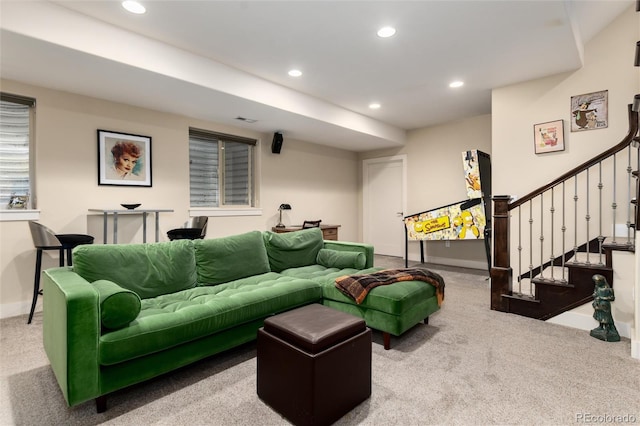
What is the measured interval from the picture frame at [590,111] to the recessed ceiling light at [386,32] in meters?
2.39

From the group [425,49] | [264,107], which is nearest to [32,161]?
[264,107]

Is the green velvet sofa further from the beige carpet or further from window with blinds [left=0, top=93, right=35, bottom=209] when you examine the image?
window with blinds [left=0, top=93, right=35, bottom=209]

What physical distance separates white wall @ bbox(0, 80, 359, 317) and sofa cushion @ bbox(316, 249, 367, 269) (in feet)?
6.81

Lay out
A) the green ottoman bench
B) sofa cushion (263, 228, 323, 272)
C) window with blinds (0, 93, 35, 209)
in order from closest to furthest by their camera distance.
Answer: the green ottoman bench < window with blinds (0, 93, 35, 209) < sofa cushion (263, 228, 323, 272)

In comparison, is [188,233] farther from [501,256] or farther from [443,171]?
[443,171]

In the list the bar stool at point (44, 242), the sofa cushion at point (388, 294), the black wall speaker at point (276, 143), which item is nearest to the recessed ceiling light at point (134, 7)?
the bar stool at point (44, 242)

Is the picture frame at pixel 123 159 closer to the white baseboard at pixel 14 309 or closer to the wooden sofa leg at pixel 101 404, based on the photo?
the white baseboard at pixel 14 309

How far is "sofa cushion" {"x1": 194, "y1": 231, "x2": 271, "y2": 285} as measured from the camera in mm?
2795

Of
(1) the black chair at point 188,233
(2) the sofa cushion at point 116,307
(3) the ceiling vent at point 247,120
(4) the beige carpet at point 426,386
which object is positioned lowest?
(4) the beige carpet at point 426,386

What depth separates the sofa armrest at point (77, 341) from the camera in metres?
1.60

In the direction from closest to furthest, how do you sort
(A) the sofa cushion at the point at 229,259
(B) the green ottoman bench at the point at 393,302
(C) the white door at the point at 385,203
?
(B) the green ottoman bench at the point at 393,302
(A) the sofa cushion at the point at 229,259
(C) the white door at the point at 385,203

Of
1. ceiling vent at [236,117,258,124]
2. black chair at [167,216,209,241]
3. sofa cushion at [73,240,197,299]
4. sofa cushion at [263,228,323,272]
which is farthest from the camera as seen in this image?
ceiling vent at [236,117,258,124]

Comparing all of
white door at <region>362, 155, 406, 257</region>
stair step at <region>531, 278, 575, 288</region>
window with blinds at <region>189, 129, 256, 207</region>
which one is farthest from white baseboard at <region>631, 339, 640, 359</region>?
window with blinds at <region>189, 129, 256, 207</region>

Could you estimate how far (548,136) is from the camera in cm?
378
